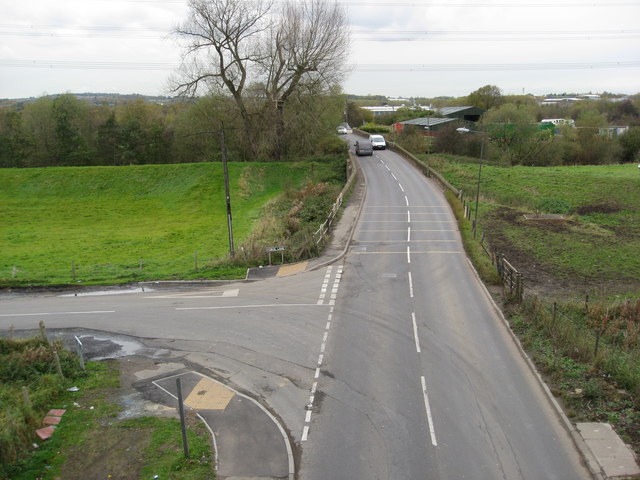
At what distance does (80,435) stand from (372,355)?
9.20 meters

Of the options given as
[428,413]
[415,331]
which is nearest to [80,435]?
[428,413]

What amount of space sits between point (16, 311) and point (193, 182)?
1195 inches

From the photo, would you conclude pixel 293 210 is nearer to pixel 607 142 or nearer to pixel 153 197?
pixel 153 197

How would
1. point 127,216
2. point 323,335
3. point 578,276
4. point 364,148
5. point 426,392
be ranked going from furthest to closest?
point 364,148
point 127,216
point 578,276
point 323,335
point 426,392

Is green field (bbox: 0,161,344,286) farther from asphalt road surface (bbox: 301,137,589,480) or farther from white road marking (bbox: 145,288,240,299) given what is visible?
asphalt road surface (bbox: 301,137,589,480)

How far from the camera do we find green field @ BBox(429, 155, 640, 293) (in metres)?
26.2

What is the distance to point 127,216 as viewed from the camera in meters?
46.4

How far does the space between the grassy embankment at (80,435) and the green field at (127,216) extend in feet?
37.6

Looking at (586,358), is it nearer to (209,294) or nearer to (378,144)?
(209,294)

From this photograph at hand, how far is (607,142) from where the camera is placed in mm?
76375

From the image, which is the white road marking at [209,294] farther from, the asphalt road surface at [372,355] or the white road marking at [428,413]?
Result: the white road marking at [428,413]

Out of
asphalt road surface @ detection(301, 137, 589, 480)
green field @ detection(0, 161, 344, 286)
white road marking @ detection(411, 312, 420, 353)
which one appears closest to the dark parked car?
green field @ detection(0, 161, 344, 286)

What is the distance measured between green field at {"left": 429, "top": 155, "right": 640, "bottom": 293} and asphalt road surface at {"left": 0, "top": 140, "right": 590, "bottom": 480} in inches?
164

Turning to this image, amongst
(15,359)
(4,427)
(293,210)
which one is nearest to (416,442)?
(4,427)
